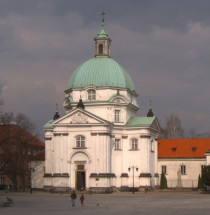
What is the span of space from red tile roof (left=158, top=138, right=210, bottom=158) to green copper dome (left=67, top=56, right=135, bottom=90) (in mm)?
12856

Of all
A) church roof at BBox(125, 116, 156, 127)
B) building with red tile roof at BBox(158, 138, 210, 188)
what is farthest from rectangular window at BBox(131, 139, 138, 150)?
building with red tile roof at BBox(158, 138, 210, 188)

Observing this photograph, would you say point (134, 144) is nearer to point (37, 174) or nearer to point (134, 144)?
point (134, 144)

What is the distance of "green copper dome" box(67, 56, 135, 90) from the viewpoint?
85.8 m

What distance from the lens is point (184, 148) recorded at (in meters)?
93.4

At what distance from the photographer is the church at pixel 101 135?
79875 millimetres

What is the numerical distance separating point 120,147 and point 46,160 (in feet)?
40.8

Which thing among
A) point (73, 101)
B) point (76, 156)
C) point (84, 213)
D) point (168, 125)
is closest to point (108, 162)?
point (76, 156)

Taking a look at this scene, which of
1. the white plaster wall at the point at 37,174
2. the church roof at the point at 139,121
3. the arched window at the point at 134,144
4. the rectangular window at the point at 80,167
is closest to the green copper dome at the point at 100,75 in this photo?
the church roof at the point at 139,121

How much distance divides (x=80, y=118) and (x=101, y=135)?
402 centimetres

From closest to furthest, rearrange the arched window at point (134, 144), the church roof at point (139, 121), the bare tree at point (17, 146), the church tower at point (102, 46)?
the bare tree at point (17, 146) → the arched window at point (134, 144) → the church roof at point (139, 121) → the church tower at point (102, 46)

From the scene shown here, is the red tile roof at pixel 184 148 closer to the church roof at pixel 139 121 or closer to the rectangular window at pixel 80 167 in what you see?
the church roof at pixel 139 121

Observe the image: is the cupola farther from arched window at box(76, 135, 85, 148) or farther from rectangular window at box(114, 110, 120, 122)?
arched window at box(76, 135, 85, 148)

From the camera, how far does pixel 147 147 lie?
83.2 meters

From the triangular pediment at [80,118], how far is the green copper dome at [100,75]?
6695 mm
